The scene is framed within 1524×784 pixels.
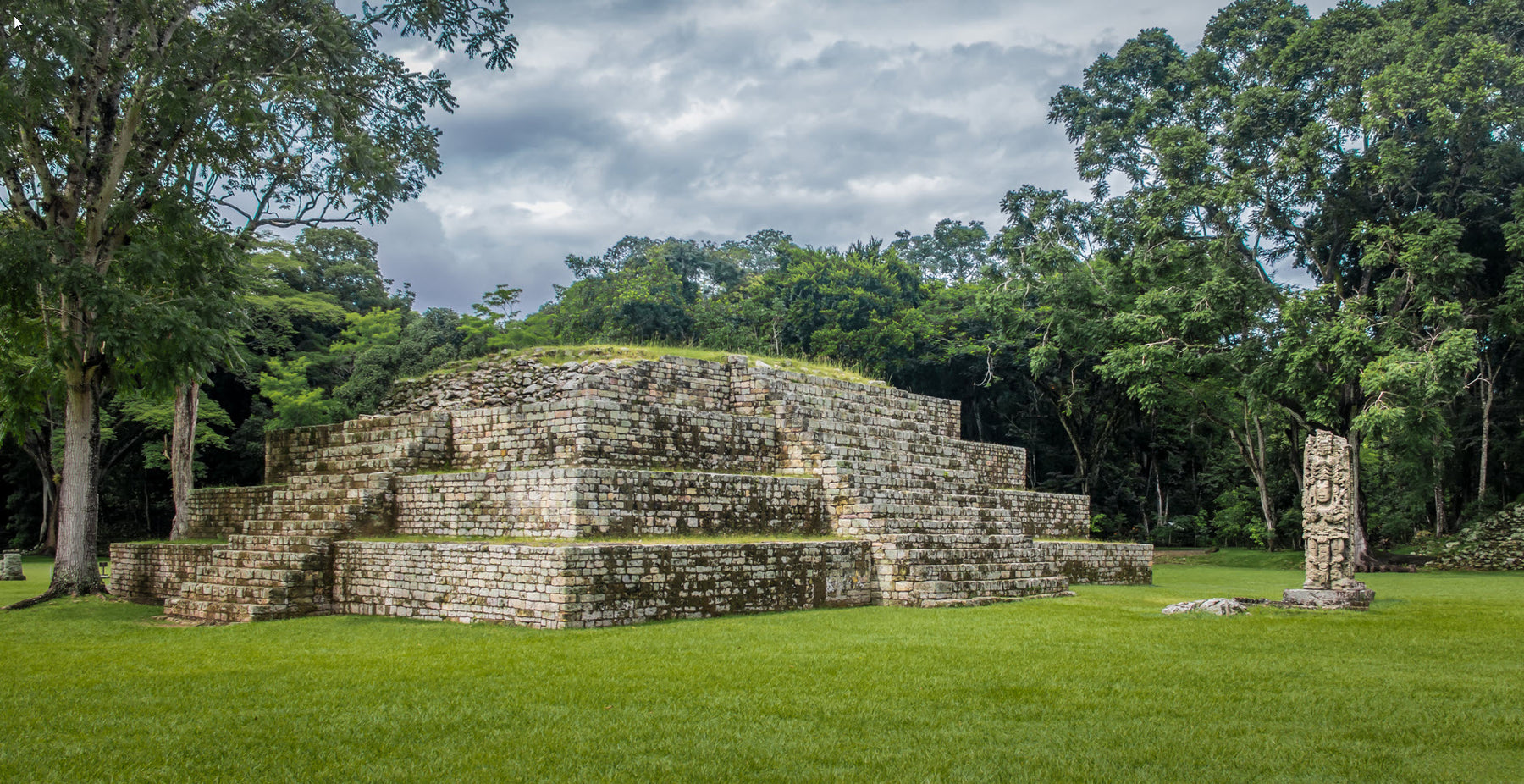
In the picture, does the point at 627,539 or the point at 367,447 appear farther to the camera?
the point at 367,447

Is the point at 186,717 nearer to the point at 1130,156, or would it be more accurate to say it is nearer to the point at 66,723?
the point at 66,723

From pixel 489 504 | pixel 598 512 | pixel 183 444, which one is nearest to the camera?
pixel 598 512

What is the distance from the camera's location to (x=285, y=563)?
11.8m

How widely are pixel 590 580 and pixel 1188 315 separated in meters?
17.4

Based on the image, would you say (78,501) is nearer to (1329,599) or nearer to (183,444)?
(183,444)

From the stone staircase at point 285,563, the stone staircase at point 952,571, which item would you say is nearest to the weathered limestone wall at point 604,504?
the stone staircase at point 285,563

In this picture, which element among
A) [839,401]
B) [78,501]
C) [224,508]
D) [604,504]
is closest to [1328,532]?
[839,401]

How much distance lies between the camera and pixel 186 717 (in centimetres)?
588

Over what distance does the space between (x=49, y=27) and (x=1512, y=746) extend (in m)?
15.8

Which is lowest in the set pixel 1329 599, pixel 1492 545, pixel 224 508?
pixel 1492 545

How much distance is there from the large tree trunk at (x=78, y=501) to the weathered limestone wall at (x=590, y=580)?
4.54 meters

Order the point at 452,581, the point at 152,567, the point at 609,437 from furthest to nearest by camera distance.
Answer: the point at 152,567 < the point at 609,437 < the point at 452,581

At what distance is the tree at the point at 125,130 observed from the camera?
12.0 metres

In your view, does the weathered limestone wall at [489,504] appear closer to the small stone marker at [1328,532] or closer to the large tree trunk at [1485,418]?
the small stone marker at [1328,532]
